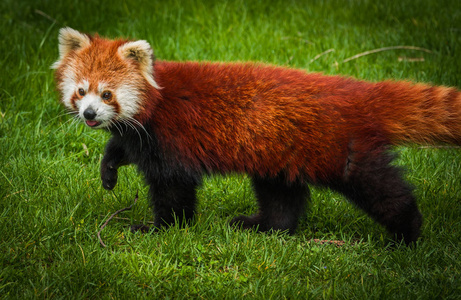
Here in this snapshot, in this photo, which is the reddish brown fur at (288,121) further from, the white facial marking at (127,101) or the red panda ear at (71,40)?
the red panda ear at (71,40)

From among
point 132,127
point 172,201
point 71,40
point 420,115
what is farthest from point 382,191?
point 71,40

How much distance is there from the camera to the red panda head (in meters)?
3.34

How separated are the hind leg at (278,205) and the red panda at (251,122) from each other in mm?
332

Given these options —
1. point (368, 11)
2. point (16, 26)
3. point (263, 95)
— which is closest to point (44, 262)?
point (263, 95)

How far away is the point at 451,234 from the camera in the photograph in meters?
3.59

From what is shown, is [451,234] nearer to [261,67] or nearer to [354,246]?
[354,246]

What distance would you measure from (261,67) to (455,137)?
130 cm

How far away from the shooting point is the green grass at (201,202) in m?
3.03

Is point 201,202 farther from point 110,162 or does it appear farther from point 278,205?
point 110,162

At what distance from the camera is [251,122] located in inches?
135

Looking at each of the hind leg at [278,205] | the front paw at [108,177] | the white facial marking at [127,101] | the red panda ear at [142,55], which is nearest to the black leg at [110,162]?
the front paw at [108,177]

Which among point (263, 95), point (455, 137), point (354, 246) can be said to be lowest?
point (354, 246)

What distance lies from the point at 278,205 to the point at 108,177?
3.88 feet

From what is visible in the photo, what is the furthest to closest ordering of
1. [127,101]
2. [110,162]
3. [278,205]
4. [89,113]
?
[278,205] → [110,162] → [127,101] → [89,113]
